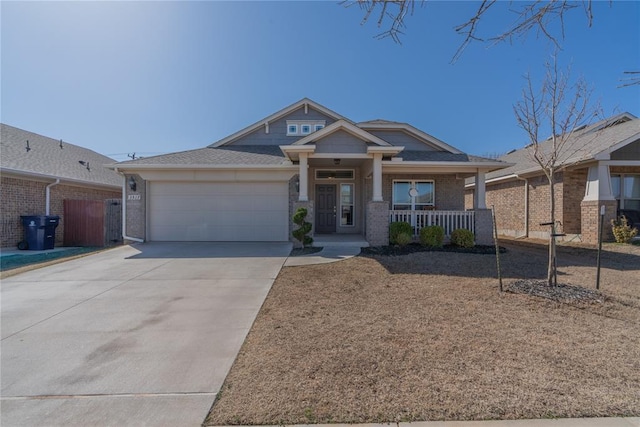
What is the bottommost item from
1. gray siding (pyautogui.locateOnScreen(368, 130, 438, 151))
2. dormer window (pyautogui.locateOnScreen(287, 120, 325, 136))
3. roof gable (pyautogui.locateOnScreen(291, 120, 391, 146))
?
roof gable (pyautogui.locateOnScreen(291, 120, 391, 146))

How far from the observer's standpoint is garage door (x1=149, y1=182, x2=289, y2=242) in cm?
1177

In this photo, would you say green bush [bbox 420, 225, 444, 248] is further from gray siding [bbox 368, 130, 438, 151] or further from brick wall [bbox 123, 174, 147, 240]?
brick wall [bbox 123, 174, 147, 240]

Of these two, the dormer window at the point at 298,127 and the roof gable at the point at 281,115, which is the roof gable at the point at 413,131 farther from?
the dormer window at the point at 298,127

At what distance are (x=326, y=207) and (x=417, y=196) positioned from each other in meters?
3.84

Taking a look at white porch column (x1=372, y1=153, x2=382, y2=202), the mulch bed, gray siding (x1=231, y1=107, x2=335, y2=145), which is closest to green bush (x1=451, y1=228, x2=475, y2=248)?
the mulch bed

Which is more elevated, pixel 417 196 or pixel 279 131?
pixel 279 131

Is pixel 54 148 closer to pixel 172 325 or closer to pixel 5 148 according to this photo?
pixel 5 148

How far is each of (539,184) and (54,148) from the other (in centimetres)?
2346

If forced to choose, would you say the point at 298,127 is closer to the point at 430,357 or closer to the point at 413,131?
the point at 413,131

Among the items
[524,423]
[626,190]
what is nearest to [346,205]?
[626,190]

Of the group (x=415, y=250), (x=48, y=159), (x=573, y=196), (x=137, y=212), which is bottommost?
(x=415, y=250)

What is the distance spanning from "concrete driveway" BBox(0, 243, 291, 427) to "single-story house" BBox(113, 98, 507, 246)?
14.1ft

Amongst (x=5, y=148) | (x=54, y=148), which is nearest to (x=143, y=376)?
(x=5, y=148)

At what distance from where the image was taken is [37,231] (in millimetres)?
11117
